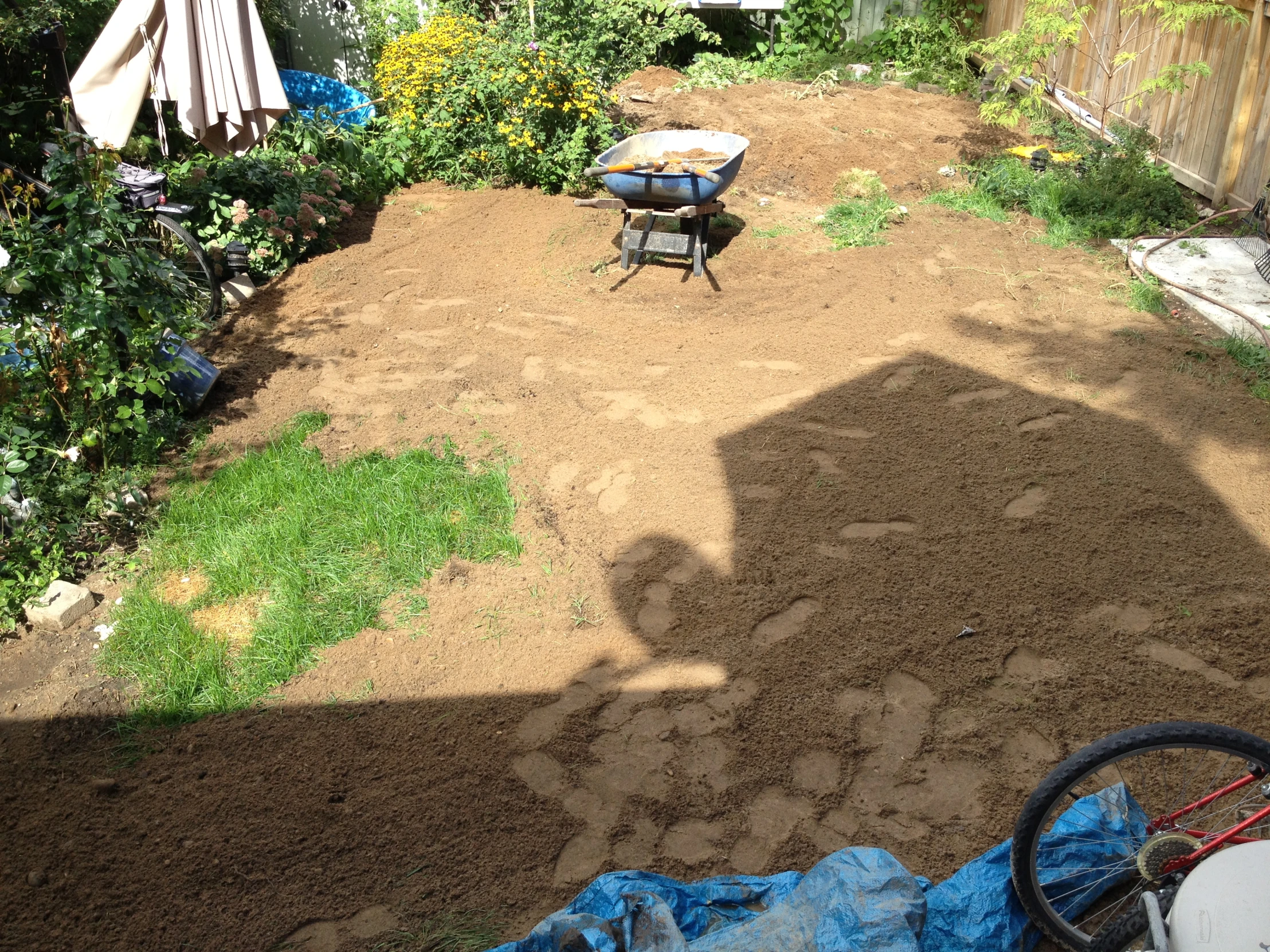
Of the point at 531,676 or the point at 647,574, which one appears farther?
the point at 647,574

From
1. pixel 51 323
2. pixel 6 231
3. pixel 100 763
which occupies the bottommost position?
pixel 100 763

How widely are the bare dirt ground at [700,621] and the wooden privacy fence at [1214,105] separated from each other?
1.61m

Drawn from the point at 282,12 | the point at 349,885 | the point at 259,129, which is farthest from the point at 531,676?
the point at 282,12

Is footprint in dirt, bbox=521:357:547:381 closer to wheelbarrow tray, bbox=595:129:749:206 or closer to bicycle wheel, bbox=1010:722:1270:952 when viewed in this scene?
wheelbarrow tray, bbox=595:129:749:206

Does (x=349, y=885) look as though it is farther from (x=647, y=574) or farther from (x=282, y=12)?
(x=282, y=12)

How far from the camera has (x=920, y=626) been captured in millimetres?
3510

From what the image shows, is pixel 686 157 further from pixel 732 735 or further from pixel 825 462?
pixel 732 735

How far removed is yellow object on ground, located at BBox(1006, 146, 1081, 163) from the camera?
307 inches

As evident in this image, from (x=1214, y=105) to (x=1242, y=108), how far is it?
460mm

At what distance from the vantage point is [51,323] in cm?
419

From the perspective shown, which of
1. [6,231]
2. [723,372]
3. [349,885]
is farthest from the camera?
[723,372]

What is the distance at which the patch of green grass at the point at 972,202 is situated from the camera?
733 centimetres

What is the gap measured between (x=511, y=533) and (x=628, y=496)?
581 millimetres

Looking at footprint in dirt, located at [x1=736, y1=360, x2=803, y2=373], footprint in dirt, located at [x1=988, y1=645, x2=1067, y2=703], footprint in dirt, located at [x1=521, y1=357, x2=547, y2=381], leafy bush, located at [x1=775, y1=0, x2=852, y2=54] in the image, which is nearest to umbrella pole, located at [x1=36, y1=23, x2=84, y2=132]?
footprint in dirt, located at [x1=521, y1=357, x2=547, y2=381]
